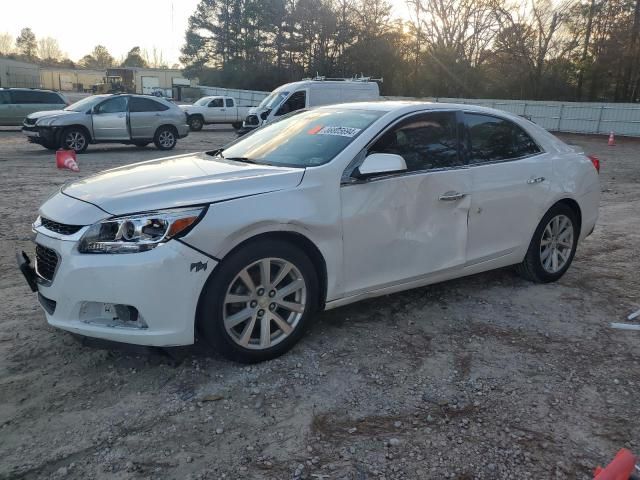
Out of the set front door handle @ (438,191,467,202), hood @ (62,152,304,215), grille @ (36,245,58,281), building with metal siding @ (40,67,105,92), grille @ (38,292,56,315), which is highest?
building with metal siding @ (40,67,105,92)

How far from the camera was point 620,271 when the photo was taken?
18.7 feet

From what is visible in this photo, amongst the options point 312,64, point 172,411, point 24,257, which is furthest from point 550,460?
point 312,64

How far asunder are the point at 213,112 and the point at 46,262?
2352 cm

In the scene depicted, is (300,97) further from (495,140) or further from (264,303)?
(264,303)

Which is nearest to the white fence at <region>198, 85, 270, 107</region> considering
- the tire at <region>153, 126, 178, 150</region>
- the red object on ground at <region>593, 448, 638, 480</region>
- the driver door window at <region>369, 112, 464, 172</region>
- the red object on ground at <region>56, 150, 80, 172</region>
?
the tire at <region>153, 126, 178, 150</region>

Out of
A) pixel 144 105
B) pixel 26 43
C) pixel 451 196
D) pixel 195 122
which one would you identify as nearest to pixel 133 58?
pixel 26 43

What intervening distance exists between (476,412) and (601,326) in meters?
1.83

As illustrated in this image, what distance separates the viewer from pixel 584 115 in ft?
90.6

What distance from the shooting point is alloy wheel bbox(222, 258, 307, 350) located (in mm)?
3348

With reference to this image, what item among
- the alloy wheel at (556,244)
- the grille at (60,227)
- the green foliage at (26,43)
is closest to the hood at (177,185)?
the grille at (60,227)

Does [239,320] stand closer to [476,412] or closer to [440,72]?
[476,412]

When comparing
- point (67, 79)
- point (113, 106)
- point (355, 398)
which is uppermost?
point (67, 79)

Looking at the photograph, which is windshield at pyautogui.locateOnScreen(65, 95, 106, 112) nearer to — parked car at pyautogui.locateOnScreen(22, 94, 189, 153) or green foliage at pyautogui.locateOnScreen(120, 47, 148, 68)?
parked car at pyautogui.locateOnScreen(22, 94, 189, 153)

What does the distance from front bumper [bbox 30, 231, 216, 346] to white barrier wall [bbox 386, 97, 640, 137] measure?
23.4 metres
